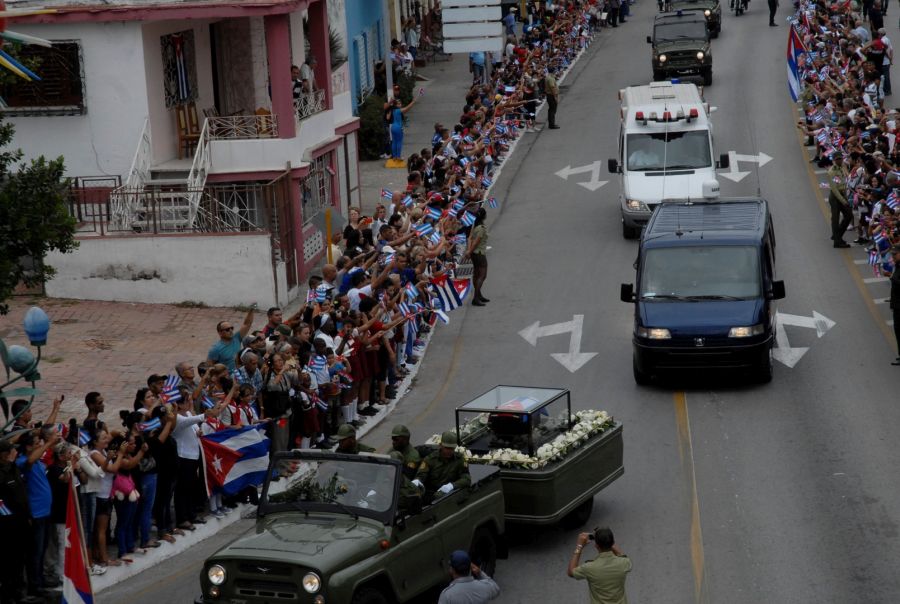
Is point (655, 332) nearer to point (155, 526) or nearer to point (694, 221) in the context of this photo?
point (694, 221)

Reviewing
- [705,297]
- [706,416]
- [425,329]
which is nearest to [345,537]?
[706,416]

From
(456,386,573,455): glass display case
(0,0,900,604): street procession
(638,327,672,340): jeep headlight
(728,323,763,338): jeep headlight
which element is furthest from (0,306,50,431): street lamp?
(728,323,763,338): jeep headlight

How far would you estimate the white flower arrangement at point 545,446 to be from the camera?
15.2 m

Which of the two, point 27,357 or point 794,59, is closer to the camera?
point 27,357

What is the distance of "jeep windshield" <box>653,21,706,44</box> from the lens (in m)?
46.5

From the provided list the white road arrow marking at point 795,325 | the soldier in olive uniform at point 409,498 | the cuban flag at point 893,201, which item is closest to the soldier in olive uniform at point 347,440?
the soldier in olive uniform at point 409,498

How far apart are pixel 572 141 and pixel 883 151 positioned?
43.5ft

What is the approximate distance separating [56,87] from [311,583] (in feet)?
58.7

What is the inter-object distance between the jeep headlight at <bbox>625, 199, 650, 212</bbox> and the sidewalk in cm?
652

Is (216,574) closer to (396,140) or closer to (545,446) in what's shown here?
(545,446)

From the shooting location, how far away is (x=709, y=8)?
54.8m

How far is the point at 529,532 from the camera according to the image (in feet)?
52.0

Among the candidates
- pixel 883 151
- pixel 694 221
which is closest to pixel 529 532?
pixel 694 221

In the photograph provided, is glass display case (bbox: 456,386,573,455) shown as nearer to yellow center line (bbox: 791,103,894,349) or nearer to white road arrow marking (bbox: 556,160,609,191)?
yellow center line (bbox: 791,103,894,349)
